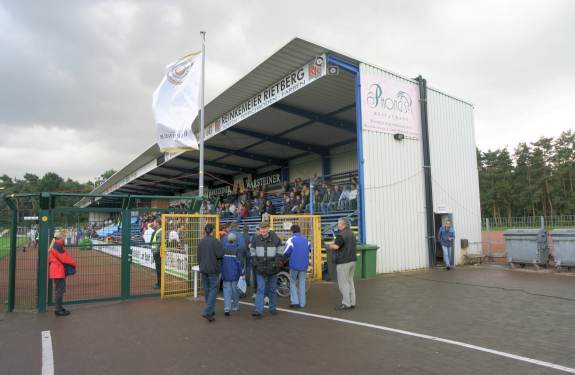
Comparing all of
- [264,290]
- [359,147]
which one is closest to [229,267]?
[264,290]

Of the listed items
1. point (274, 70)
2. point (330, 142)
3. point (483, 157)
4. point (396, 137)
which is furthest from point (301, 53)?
point (483, 157)

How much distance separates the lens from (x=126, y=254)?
8.91 m

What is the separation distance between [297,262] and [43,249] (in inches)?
207

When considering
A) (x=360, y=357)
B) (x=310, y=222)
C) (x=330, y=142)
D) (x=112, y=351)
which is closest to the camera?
(x=360, y=357)

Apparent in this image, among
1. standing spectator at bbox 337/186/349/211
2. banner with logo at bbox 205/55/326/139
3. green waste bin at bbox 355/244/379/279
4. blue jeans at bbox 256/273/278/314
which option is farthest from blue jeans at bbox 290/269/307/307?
standing spectator at bbox 337/186/349/211

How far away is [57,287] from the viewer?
25.0 ft

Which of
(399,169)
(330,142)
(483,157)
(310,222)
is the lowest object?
(310,222)

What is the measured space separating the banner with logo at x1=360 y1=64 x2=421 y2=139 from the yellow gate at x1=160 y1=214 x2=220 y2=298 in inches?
266

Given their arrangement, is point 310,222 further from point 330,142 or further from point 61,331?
point 330,142

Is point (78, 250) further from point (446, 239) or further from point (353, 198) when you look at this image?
point (446, 239)

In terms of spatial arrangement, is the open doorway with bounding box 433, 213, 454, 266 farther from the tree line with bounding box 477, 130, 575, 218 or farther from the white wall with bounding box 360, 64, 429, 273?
the tree line with bounding box 477, 130, 575, 218

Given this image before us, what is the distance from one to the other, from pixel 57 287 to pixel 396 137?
11.1 m

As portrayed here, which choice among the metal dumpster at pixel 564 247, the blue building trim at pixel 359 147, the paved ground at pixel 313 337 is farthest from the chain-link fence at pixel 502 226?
the paved ground at pixel 313 337

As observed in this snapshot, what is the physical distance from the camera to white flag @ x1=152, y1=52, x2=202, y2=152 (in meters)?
11.4
